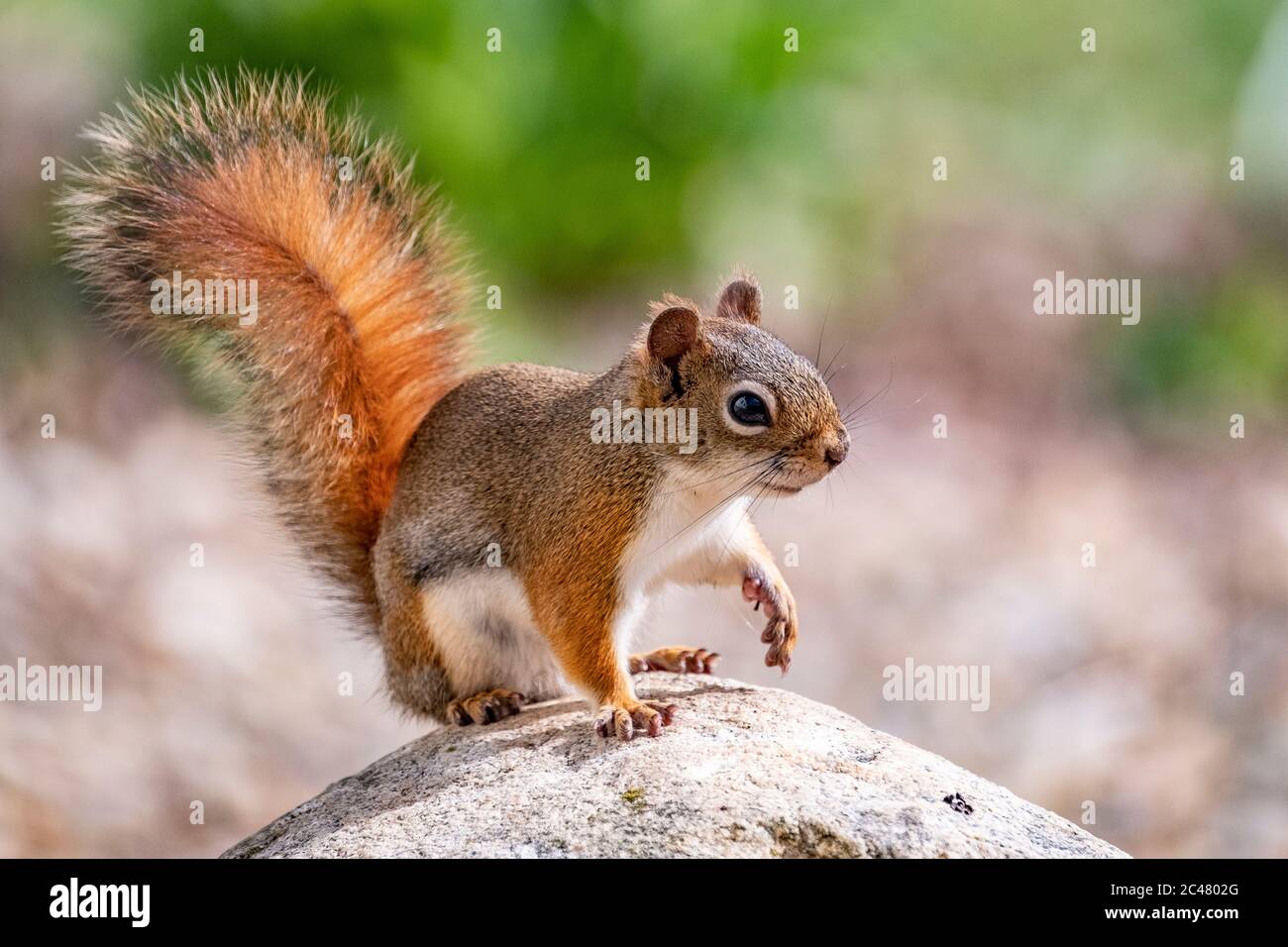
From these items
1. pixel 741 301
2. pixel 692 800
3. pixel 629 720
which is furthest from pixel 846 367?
pixel 692 800

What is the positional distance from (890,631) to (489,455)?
8.52 ft

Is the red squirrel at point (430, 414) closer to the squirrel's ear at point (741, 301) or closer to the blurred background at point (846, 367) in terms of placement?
the squirrel's ear at point (741, 301)

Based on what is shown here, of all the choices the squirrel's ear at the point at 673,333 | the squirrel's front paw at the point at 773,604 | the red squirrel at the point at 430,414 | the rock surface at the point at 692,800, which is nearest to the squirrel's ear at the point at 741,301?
the red squirrel at the point at 430,414

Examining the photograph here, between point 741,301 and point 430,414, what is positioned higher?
point 741,301

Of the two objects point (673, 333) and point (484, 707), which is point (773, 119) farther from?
point (484, 707)

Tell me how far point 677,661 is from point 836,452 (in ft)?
2.62

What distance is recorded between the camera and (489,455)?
351 cm

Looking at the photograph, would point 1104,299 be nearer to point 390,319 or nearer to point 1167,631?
point 1167,631

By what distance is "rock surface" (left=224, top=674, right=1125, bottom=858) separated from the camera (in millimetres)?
2479

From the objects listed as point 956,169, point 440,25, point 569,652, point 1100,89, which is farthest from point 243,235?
point 1100,89

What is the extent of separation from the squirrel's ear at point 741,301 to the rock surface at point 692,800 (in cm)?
95

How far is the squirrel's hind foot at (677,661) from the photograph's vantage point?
359 centimetres

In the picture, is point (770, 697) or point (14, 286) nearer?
point (770, 697)

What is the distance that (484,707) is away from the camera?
133 inches
